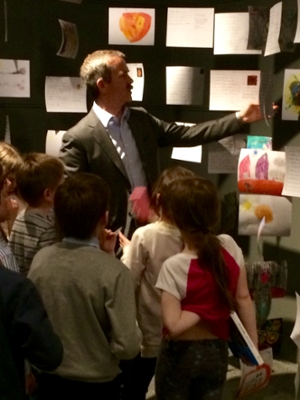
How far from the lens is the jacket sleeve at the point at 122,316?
5.51ft

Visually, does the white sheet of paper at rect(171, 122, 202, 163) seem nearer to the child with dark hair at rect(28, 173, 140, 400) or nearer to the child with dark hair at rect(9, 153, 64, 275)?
the child with dark hair at rect(9, 153, 64, 275)

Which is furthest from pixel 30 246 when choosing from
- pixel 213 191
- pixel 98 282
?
pixel 213 191

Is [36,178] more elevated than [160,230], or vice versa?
[36,178]

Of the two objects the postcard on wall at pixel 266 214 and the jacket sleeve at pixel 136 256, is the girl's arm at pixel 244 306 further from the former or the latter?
the postcard on wall at pixel 266 214

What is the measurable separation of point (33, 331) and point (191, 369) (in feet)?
1.94

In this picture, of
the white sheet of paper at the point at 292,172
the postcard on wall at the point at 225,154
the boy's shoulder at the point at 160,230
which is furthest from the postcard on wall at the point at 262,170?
the boy's shoulder at the point at 160,230

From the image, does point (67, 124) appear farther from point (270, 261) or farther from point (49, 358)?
point (49, 358)

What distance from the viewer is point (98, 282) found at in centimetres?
168

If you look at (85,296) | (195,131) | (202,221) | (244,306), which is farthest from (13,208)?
(195,131)

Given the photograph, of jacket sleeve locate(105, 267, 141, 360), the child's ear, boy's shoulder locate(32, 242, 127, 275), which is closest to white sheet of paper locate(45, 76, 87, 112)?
the child's ear

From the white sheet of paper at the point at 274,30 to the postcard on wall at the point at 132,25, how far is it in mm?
645

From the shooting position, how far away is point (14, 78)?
3215 millimetres

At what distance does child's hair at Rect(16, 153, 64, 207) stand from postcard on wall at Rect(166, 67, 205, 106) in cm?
109

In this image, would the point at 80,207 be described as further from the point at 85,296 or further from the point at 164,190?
the point at 164,190
